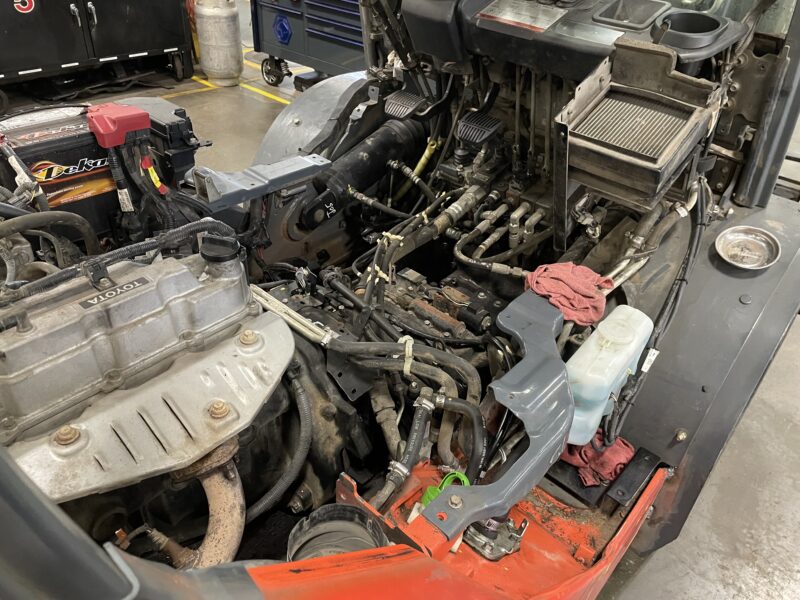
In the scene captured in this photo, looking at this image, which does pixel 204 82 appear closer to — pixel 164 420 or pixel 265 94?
pixel 265 94

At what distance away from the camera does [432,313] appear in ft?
7.17

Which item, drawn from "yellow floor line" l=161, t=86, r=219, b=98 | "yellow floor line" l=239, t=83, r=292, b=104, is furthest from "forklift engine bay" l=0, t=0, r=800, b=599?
"yellow floor line" l=161, t=86, r=219, b=98

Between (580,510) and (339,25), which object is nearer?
(580,510)

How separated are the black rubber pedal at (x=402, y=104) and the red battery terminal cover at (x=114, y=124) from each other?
98 cm

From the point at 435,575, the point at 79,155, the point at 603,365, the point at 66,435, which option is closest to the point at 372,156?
the point at 79,155

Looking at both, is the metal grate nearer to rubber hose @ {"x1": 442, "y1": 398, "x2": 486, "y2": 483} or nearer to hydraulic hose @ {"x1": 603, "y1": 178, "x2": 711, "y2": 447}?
hydraulic hose @ {"x1": 603, "y1": 178, "x2": 711, "y2": 447}

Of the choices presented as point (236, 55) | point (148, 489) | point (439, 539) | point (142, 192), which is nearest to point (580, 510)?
point (439, 539)

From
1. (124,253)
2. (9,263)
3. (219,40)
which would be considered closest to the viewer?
(124,253)

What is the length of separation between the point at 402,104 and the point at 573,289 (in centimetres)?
129

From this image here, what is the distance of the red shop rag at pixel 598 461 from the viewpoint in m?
2.04

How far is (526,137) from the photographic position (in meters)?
2.51

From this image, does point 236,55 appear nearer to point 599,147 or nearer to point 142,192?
point 142,192

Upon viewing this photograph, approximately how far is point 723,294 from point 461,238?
0.90 m

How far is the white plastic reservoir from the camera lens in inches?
67.1
